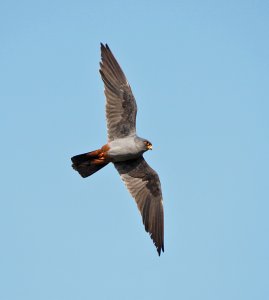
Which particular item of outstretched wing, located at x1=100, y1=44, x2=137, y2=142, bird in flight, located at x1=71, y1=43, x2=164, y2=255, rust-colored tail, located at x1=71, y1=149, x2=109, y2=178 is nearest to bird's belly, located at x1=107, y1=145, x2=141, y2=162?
bird in flight, located at x1=71, y1=43, x2=164, y2=255

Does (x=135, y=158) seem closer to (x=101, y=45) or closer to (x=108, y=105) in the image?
(x=108, y=105)

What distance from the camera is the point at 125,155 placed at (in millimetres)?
17500

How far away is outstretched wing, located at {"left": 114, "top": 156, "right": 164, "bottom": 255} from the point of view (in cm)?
1816

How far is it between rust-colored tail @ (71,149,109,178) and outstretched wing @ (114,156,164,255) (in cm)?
103

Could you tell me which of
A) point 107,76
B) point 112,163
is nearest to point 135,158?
point 112,163

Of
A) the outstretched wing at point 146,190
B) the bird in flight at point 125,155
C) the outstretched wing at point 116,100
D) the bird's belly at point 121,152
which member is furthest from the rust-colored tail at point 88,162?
the outstretched wing at point 146,190

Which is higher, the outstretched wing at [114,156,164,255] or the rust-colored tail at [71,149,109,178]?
the rust-colored tail at [71,149,109,178]

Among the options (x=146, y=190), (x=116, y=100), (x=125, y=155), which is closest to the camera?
(x=125, y=155)

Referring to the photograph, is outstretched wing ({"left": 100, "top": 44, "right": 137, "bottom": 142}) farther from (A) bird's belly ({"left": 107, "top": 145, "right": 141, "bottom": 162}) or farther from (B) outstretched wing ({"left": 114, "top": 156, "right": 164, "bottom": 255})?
(B) outstretched wing ({"left": 114, "top": 156, "right": 164, "bottom": 255})

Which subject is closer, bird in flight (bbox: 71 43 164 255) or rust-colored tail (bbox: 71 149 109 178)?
rust-colored tail (bbox: 71 149 109 178)

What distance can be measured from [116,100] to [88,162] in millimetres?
1878

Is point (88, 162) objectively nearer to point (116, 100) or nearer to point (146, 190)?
point (116, 100)

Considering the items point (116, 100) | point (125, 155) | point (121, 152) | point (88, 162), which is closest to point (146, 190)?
point (125, 155)

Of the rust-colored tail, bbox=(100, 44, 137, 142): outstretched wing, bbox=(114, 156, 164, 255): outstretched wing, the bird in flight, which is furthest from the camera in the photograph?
bbox=(114, 156, 164, 255): outstretched wing
